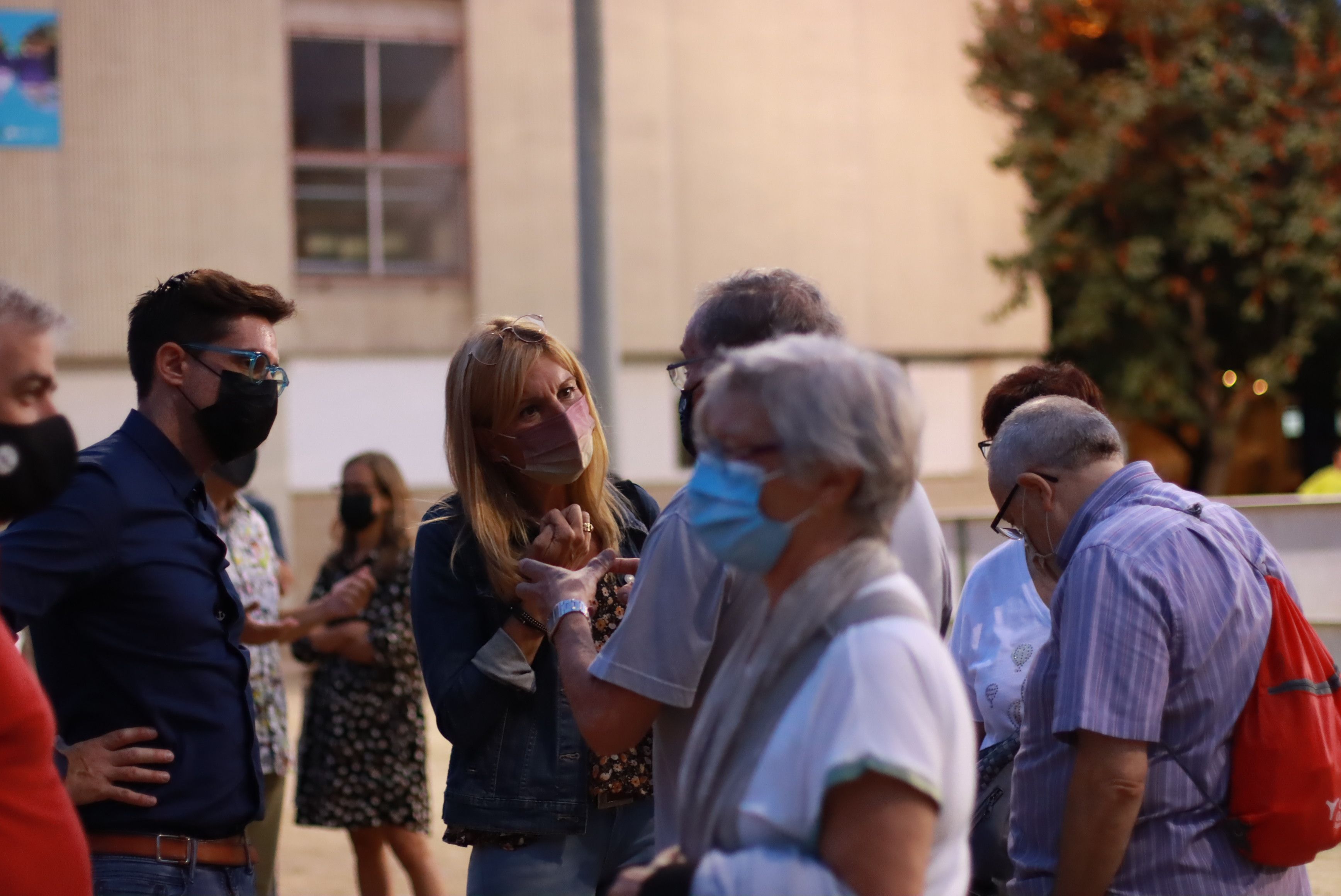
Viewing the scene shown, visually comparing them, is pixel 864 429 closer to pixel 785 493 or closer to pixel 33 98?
pixel 785 493

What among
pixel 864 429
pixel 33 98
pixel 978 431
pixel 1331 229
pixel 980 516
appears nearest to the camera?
pixel 864 429

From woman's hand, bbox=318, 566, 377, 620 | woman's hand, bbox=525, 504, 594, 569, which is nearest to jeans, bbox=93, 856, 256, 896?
woman's hand, bbox=525, 504, 594, 569

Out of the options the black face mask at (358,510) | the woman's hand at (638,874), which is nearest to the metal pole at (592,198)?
the black face mask at (358,510)

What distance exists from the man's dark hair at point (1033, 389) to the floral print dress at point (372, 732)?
10.1ft

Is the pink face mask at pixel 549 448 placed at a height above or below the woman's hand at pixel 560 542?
above

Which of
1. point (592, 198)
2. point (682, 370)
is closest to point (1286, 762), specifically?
point (682, 370)

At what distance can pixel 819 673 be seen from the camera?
1.93 m

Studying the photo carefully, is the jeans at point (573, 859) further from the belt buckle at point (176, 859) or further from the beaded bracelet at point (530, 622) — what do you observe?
the belt buckle at point (176, 859)

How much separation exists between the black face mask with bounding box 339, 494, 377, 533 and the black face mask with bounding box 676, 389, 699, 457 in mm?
3696

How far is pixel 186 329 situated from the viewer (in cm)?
320

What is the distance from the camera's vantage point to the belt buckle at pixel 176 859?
2.89 metres

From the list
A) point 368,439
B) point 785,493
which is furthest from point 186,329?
point 368,439

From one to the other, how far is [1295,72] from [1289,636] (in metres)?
15.8

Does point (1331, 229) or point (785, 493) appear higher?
point (1331, 229)
